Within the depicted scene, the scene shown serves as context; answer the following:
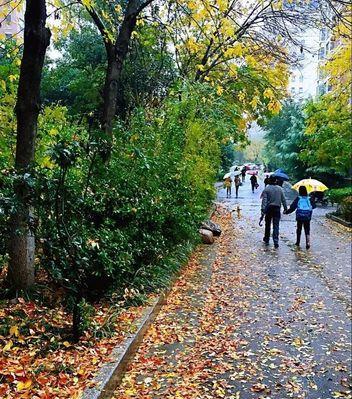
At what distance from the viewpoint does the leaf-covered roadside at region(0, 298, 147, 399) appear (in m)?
→ 3.71

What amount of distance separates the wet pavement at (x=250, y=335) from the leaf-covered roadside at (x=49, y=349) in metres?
0.36

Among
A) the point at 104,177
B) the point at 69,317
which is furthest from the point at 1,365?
the point at 104,177

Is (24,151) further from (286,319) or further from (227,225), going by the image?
(227,225)

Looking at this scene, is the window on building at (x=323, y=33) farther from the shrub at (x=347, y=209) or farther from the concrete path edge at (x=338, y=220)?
the shrub at (x=347, y=209)

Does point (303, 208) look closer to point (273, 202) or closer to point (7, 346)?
point (273, 202)

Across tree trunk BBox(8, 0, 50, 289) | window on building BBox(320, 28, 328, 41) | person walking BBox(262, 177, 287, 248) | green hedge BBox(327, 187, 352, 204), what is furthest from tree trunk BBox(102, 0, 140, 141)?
green hedge BBox(327, 187, 352, 204)

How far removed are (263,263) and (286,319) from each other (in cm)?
410

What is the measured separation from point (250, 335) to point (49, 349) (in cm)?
253

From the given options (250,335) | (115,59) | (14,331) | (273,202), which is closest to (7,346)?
(14,331)

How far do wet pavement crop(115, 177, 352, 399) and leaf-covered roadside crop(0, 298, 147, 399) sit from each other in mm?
360

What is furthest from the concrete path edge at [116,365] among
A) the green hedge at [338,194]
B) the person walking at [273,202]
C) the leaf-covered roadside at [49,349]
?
the green hedge at [338,194]

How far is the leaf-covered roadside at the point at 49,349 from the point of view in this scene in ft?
12.2

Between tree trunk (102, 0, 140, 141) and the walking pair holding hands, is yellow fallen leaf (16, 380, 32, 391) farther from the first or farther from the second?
the walking pair holding hands

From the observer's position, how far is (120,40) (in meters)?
7.88
